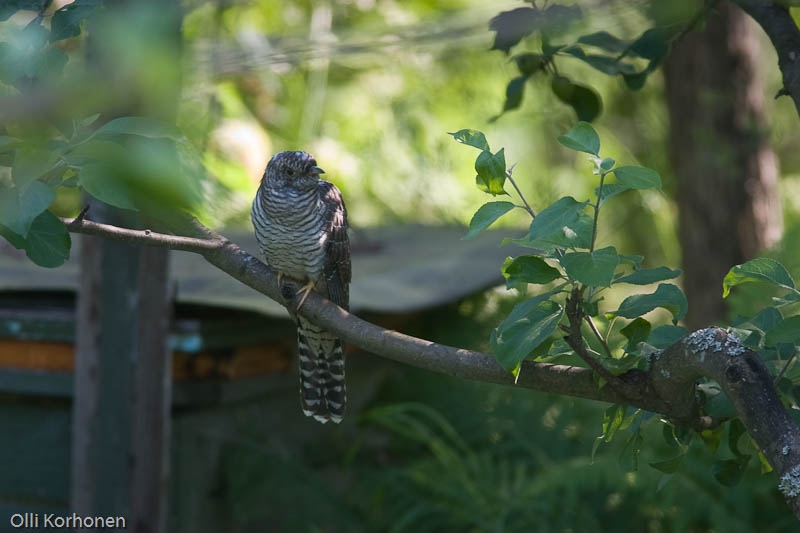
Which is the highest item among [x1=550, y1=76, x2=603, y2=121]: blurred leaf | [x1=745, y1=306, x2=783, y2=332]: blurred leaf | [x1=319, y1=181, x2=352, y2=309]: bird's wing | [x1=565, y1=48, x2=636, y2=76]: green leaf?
[x1=565, y1=48, x2=636, y2=76]: green leaf

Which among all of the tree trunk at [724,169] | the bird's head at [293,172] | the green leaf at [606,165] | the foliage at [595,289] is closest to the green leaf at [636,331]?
the foliage at [595,289]

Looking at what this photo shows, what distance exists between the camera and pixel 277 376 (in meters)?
3.87

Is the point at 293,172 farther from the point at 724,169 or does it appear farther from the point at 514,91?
the point at 724,169

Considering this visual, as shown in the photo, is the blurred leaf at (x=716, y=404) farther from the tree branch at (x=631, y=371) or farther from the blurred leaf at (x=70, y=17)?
the blurred leaf at (x=70, y=17)

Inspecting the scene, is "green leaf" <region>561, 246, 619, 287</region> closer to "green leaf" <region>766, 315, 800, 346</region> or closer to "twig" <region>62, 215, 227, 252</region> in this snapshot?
"green leaf" <region>766, 315, 800, 346</region>

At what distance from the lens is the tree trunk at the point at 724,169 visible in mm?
5047

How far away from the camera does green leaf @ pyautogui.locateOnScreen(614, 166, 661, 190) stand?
128cm

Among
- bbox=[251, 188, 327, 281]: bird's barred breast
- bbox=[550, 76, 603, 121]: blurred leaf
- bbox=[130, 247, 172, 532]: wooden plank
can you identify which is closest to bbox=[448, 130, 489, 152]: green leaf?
bbox=[550, 76, 603, 121]: blurred leaf

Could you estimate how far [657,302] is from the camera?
1476 mm

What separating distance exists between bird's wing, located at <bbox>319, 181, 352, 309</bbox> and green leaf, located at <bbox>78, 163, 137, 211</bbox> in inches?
61.6

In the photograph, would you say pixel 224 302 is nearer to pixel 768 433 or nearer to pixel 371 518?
pixel 371 518

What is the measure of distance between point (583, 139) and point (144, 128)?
0.65 meters

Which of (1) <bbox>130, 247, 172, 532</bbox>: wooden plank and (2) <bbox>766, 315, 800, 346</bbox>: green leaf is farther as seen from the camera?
(1) <bbox>130, 247, 172, 532</bbox>: wooden plank

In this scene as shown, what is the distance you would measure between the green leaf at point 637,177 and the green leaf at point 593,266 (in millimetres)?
106
